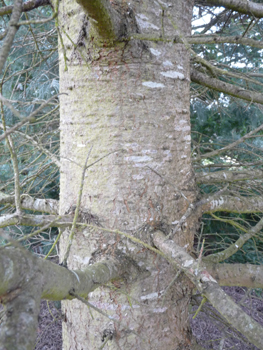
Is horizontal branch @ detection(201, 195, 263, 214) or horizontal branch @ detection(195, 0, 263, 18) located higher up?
horizontal branch @ detection(195, 0, 263, 18)

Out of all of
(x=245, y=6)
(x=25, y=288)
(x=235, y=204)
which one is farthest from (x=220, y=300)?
(x=245, y=6)

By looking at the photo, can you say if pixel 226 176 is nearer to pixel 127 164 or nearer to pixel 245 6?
pixel 127 164

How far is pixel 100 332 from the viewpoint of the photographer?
4.12 feet

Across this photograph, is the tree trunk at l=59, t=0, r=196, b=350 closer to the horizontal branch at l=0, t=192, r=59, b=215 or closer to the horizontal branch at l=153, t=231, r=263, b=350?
the horizontal branch at l=153, t=231, r=263, b=350

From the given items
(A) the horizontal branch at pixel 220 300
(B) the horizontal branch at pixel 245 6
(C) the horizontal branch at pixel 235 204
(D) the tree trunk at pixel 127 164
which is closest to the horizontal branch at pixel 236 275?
(C) the horizontal branch at pixel 235 204

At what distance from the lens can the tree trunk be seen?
4.10 feet

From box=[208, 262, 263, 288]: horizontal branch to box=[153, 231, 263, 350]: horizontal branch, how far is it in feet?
2.52

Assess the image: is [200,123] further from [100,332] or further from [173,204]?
[100,332]

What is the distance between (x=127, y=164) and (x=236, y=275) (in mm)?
984

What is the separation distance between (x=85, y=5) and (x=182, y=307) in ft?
4.28

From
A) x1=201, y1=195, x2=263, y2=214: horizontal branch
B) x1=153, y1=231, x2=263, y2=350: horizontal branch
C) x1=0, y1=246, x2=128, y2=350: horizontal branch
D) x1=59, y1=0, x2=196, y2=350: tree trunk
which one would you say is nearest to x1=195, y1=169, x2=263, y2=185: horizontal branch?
x1=201, y1=195, x2=263, y2=214: horizontal branch

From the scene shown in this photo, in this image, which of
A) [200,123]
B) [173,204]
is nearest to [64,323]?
[173,204]

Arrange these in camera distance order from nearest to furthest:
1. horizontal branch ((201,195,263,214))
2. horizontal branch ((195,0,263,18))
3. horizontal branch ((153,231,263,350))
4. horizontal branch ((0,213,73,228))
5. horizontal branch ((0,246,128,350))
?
1. horizontal branch ((0,246,128,350))
2. horizontal branch ((153,231,263,350))
3. horizontal branch ((0,213,73,228))
4. horizontal branch ((195,0,263,18))
5. horizontal branch ((201,195,263,214))

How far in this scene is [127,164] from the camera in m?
1.27
